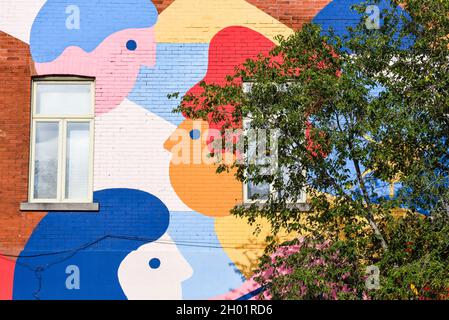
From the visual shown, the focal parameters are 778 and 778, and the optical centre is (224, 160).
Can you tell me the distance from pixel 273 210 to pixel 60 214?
4184 millimetres

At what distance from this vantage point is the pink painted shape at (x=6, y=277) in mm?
12383

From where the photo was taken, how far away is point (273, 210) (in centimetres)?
999

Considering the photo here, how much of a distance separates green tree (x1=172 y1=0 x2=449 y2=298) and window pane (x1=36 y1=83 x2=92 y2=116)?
364 cm

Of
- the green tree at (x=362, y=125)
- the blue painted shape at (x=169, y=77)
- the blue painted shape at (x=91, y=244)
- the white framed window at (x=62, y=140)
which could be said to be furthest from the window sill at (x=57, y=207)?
the green tree at (x=362, y=125)

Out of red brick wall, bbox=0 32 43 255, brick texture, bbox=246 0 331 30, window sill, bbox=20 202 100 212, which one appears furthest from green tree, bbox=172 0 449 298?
red brick wall, bbox=0 32 43 255

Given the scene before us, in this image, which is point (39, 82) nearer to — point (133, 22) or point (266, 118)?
point (133, 22)

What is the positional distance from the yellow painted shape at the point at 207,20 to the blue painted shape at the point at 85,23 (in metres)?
0.30

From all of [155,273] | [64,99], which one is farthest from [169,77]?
[155,273]

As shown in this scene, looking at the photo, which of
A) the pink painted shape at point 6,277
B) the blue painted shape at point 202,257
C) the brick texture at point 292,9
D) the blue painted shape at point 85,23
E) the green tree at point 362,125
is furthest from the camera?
the brick texture at point 292,9

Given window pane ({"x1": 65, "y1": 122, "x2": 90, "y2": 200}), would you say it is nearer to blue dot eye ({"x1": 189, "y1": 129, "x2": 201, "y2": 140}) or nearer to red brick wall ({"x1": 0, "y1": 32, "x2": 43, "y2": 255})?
red brick wall ({"x1": 0, "y1": 32, "x2": 43, "y2": 255})

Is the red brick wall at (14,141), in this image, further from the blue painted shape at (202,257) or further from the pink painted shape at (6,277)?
the blue painted shape at (202,257)

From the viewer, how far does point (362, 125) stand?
933cm

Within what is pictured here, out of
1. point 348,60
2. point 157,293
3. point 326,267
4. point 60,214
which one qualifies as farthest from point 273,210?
point 60,214

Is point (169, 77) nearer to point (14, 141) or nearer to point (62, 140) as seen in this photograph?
point (62, 140)
